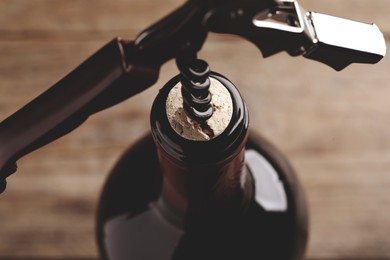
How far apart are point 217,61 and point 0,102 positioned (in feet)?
1.06

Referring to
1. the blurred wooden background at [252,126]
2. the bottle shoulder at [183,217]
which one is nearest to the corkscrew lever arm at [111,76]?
the bottle shoulder at [183,217]

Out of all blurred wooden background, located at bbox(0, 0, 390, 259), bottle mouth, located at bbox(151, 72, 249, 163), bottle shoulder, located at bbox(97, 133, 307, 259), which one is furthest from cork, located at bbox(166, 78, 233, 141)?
blurred wooden background, located at bbox(0, 0, 390, 259)

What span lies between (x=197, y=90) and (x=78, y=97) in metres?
0.08

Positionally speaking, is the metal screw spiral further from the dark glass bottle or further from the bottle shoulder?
the bottle shoulder

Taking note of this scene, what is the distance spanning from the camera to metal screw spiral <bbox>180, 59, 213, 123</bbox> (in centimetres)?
40

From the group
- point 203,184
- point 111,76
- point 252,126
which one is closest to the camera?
point 111,76

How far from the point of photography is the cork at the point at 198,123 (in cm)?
44

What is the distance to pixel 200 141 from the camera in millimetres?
436

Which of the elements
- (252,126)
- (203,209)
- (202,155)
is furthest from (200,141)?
(252,126)

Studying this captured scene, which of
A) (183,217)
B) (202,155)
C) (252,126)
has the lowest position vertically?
(252,126)

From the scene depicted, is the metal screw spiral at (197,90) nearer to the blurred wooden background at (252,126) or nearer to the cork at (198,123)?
the cork at (198,123)

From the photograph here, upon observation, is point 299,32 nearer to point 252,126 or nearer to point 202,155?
point 202,155

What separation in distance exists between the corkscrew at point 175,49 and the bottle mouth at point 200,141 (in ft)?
0.19

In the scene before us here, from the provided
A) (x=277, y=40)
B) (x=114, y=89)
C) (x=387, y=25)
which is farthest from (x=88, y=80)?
(x=387, y=25)
